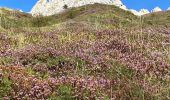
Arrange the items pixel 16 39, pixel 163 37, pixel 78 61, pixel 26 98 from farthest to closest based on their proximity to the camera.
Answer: pixel 163 37 < pixel 16 39 < pixel 78 61 < pixel 26 98

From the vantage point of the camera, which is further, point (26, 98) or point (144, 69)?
point (144, 69)

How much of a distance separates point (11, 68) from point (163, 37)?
1238 centimetres

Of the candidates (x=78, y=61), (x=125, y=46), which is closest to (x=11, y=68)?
(x=78, y=61)

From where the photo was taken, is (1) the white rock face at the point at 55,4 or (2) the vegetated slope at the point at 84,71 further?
(1) the white rock face at the point at 55,4

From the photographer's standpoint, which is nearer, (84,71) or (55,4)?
(84,71)

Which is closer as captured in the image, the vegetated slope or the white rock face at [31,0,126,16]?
the vegetated slope

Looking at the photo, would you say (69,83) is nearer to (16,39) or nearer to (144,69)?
(144,69)

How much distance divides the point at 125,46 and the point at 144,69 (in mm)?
3989

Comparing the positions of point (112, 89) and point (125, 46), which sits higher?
point (125, 46)

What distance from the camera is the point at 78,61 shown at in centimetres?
1449

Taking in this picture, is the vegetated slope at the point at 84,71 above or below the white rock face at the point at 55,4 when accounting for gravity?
below

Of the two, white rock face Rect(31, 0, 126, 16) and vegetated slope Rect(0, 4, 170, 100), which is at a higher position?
white rock face Rect(31, 0, 126, 16)

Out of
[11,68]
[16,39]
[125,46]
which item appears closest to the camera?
[11,68]

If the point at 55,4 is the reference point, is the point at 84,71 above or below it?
below
